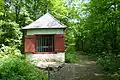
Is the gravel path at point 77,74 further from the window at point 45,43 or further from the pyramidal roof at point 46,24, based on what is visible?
the window at point 45,43

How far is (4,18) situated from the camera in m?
20.2

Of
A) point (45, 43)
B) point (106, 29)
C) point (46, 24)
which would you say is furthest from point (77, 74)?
point (106, 29)

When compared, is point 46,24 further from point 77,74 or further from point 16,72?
point 16,72

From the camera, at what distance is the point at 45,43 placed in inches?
740

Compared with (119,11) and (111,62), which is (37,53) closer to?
(111,62)

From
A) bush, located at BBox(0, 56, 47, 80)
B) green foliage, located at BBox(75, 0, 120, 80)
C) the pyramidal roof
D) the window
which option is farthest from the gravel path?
the window

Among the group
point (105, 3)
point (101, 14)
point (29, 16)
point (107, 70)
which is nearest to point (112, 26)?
point (101, 14)

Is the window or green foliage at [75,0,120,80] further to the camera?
the window

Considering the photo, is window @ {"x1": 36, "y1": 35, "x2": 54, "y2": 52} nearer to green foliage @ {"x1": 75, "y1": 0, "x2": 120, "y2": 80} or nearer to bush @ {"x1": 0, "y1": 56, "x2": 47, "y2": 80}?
green foliage @ {"x1": 75, "y1": 0, "x2": 120, "y2": 80}

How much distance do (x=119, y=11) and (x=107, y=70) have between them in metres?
4.03

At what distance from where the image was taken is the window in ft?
61.1

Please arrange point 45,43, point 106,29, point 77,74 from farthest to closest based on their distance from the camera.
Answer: point 106,29, point 45,43, point 77,74

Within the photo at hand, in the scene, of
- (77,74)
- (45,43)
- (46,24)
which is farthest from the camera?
(45,43)

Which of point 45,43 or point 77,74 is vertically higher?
point 45,43
